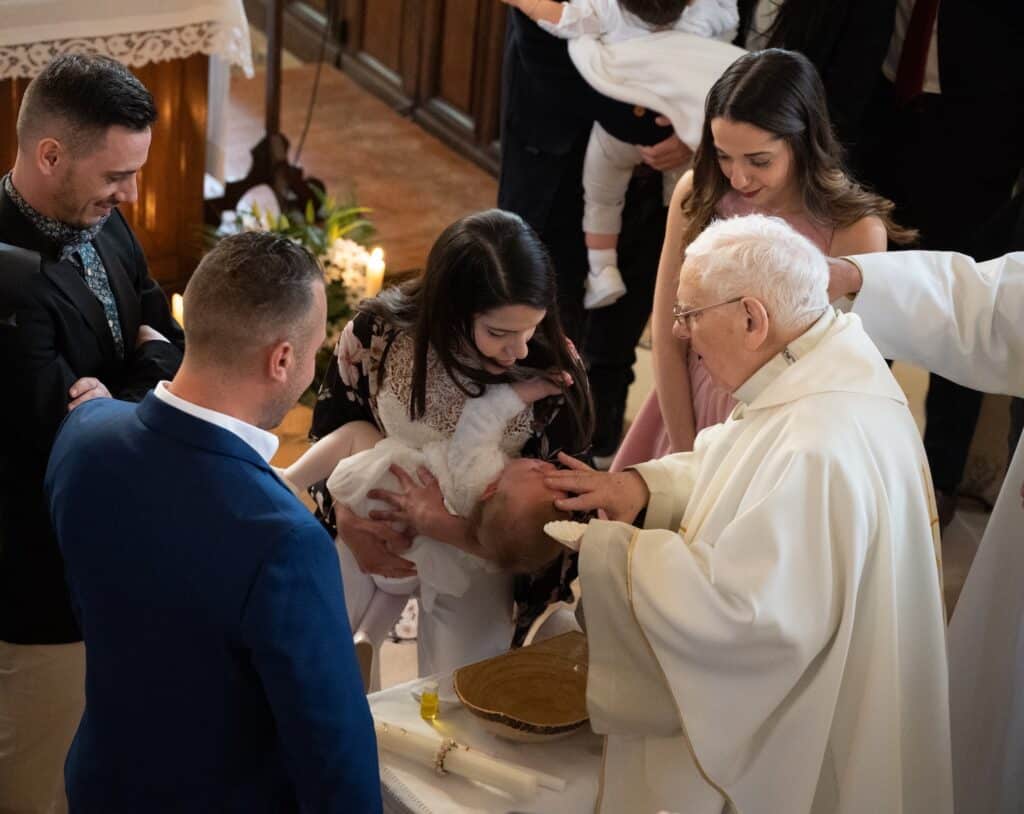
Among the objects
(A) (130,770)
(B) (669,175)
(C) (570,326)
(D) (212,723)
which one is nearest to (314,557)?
(D) (212,723)

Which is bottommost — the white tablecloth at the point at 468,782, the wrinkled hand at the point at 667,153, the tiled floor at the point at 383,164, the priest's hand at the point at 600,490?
the tiled floor at the point at 383,164

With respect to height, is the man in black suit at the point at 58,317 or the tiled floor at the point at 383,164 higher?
the man in black suit at the point at 58,317

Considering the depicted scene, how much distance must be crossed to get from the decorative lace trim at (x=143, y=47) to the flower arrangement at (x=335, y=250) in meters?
0.60

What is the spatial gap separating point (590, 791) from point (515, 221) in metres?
1.10

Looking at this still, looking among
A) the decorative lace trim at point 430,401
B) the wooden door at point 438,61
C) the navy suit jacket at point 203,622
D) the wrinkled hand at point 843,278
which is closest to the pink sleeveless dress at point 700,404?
the wrinkled hand at point 843,278

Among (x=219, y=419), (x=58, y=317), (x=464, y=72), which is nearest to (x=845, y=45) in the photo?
(x=58, y=317)

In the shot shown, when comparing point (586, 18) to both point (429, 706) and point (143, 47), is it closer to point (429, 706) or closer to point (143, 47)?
point (143, 47)

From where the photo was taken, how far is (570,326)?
4961 mm

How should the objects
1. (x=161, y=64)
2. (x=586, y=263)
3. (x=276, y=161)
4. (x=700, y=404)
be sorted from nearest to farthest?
(x=700, y=404) < (x=586, y=263) < (x=161, y=64) < (x=276, y=161)

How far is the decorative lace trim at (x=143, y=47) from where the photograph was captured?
4.68 meters

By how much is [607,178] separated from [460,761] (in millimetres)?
2384

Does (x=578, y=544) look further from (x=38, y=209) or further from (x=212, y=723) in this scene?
(x=38, y=209)

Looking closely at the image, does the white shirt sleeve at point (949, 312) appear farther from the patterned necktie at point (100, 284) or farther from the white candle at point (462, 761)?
the patterned necktie at point (100, 284)

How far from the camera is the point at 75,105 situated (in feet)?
8.79
